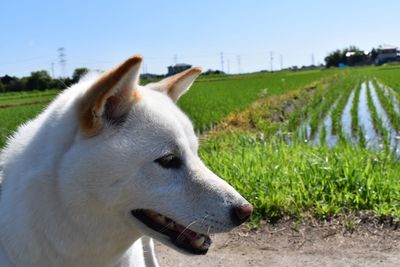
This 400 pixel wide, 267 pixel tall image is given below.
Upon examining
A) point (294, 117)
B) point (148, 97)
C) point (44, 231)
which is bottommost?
point (294, 117)

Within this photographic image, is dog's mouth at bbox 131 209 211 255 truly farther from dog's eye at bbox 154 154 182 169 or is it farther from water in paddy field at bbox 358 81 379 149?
water in paddy field at bbox 358 81 379 149

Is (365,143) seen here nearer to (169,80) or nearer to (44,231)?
(169,80)

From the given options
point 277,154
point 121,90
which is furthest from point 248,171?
point 121,90

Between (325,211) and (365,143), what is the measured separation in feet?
12.9

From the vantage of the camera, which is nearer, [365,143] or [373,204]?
[373,204]

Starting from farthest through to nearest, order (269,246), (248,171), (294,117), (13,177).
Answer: (294,117) < (248,171) < (269,246) < (13,177)

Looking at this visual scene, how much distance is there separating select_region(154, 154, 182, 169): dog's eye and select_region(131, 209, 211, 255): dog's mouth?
0.20 metres

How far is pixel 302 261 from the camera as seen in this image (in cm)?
368

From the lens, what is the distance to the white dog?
1896mm

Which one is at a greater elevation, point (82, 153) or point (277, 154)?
point (82, 153)

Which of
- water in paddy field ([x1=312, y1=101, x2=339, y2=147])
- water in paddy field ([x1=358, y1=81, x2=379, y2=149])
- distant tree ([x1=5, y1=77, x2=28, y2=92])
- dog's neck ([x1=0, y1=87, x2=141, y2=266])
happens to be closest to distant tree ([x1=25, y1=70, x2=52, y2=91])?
distant tree ([x1=5, y1=77, x2=28, y2=92])

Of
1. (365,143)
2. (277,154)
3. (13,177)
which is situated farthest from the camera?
(365,143)

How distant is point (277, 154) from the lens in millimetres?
5988

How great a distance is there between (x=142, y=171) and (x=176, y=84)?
2.17ft
